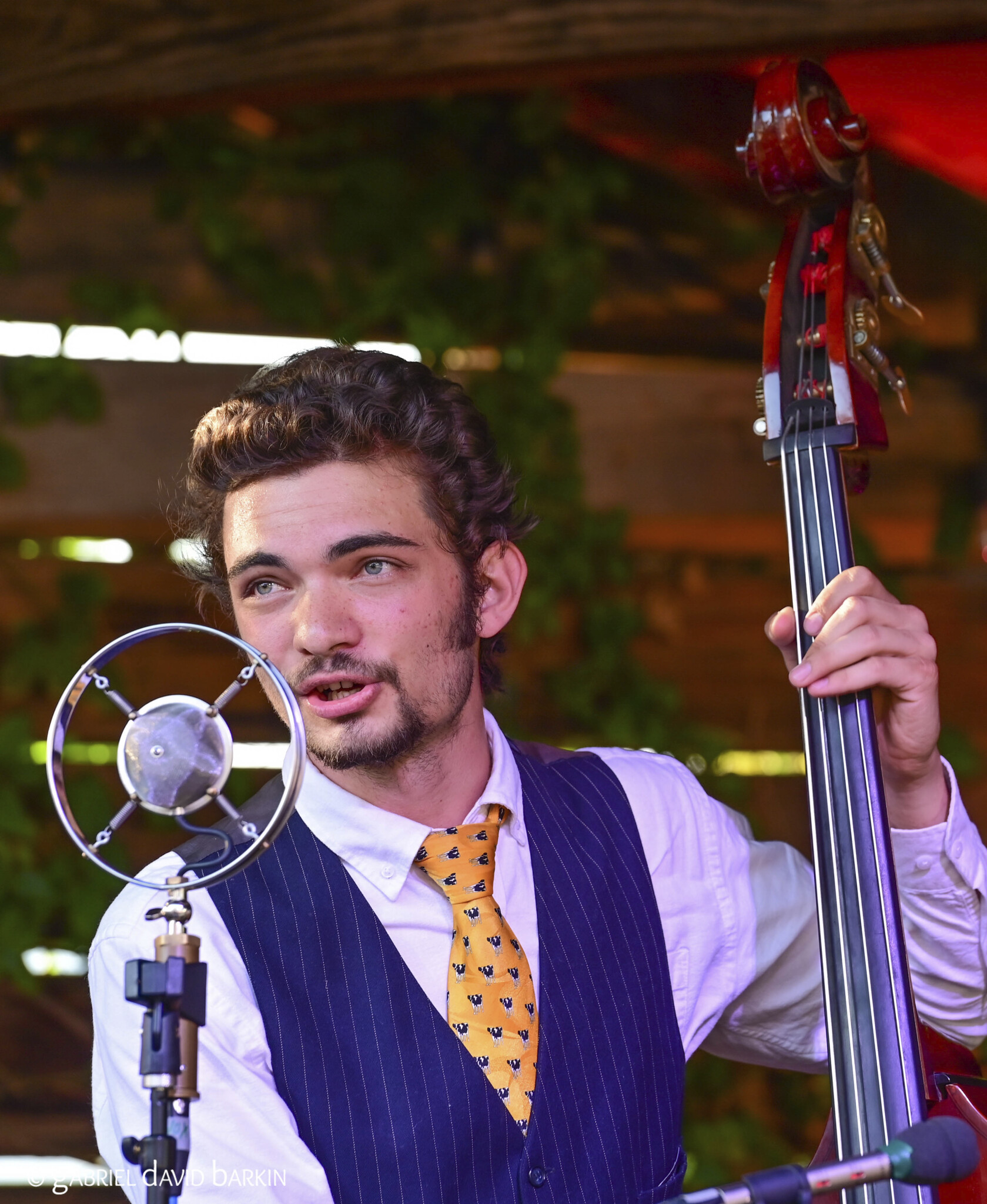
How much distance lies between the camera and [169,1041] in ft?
3.20

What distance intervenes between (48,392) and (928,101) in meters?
1.72

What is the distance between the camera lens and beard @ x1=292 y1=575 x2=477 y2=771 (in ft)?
5.09

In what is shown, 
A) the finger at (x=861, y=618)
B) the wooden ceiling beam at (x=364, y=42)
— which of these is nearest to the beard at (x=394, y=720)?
the finger at (x=861, y=618)

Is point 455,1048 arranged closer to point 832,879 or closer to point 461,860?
point 461,860

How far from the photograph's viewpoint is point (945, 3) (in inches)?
81.0

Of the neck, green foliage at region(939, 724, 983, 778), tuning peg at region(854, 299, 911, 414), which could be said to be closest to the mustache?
the neck

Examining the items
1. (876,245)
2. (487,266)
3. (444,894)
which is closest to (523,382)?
(487,266)

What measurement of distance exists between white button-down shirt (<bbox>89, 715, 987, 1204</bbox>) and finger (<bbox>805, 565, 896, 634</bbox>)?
290mm

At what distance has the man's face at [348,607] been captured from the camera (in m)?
1.55

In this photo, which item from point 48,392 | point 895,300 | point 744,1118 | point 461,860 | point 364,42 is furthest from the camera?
point 744,1118

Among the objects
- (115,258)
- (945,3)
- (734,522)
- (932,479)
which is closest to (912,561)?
(932,479)

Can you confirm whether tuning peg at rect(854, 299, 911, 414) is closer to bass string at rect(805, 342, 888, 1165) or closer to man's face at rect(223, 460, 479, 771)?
bass string at rect(805, 342, 888, 1165)

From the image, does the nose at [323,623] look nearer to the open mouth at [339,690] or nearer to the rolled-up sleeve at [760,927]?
the open mouth at [339,690]

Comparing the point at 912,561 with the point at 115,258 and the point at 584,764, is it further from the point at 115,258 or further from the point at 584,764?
the point at 115,258
